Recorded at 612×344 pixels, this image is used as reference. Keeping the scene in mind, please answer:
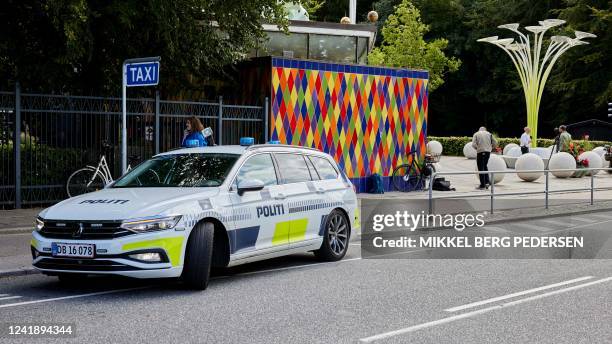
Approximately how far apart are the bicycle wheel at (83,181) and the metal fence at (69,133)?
0.20m

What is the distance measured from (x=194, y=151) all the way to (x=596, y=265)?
5.41 metres

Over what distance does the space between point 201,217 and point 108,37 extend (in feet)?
32.4

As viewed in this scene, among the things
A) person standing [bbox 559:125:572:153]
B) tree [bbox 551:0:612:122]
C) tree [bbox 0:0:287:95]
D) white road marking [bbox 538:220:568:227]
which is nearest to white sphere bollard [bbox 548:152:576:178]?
person standing [bbox 559:125:572:153]

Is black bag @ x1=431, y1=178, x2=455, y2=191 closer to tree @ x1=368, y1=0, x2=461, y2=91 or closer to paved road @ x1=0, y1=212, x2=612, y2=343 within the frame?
Result: paved road @ x1=0, y1=212, x2=612, y2=343

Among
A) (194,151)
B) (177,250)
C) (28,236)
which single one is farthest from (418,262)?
(28,236)

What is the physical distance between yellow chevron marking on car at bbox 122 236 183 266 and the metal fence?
840 cm

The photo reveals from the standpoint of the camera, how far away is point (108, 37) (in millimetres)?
17391

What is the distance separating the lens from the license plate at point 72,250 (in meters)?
8.05

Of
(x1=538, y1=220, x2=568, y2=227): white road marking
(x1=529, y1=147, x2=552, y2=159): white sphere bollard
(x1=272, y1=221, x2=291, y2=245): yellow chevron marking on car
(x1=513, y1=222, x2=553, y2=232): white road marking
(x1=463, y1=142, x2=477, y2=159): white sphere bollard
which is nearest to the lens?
(x1=272, y1=221, x2=291, y2=245): yellow chevron marking on car

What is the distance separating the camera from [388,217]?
15922 mm

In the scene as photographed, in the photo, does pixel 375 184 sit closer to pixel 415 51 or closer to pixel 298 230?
pixel 298 230

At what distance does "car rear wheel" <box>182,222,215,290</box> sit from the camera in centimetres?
845

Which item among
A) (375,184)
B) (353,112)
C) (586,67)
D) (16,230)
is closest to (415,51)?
(586,67)

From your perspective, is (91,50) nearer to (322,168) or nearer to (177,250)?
(322,168)
